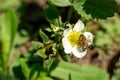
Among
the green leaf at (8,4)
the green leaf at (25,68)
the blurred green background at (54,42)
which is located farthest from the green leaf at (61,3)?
the green leaf at (8,4)

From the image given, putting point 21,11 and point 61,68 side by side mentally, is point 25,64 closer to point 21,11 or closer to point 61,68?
point 61,68

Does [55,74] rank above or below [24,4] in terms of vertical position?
below

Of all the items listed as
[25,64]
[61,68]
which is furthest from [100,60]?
[25,64]

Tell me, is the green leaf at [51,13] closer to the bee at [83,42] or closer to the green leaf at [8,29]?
the bee at [83,42]

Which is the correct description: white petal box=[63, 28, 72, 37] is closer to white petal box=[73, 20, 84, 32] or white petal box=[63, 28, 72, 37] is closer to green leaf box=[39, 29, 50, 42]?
white petal box=[73, 20, 84, 32]

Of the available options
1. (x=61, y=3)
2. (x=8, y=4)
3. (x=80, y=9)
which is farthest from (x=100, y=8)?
(x=8, y=4)

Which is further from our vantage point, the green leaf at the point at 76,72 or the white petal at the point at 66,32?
the green leaf at the point at 76,72

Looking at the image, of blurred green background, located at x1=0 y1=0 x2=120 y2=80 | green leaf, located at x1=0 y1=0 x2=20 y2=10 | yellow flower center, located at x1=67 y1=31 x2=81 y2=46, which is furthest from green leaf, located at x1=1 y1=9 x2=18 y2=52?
yellow flower center, located at x1=67 y1=31 x2=81 y2=46

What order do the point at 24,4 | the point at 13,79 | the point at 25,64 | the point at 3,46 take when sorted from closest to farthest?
the point at 25,64, the point at 13,79, the point at 3,46, the point at 24,4
